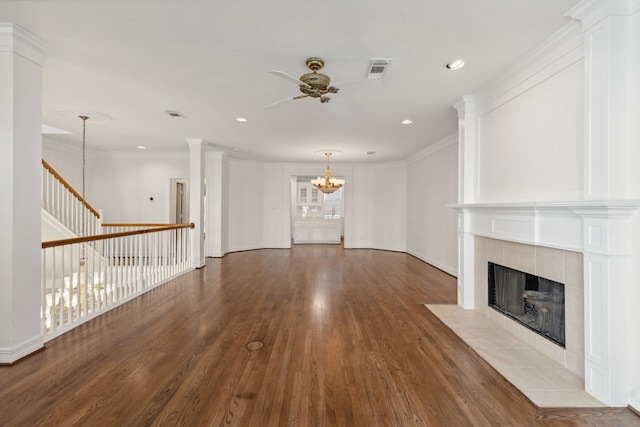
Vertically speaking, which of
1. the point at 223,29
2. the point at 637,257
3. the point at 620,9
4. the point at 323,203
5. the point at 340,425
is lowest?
the point at 340,425

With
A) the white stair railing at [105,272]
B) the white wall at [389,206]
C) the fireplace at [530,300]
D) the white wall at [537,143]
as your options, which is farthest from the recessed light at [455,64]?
the white wall at [389,206]

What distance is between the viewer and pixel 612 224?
1812 millimetres

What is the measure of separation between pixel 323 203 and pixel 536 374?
9886mm

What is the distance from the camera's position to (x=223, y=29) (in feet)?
7.45

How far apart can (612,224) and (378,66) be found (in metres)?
2.20

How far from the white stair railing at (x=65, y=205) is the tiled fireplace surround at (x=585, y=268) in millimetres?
6619

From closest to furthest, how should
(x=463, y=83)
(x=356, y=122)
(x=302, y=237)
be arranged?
(x=463, y=83) → (x=356, y=122) → (x=302, y=237)

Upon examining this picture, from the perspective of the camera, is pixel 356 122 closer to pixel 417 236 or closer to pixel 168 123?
pixel 168 123

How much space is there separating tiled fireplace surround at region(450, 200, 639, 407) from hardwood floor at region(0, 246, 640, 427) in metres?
0.29

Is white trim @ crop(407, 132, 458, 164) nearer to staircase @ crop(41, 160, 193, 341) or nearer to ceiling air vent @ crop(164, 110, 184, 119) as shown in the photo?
ceiling air vent @ crop(164, 110, 184, 119)

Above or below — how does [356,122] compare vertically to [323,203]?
above

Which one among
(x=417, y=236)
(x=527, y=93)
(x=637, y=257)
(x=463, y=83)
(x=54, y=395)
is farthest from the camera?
(x=417, y=236)

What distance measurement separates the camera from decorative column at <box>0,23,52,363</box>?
230cm

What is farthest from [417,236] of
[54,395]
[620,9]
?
[54,395]
